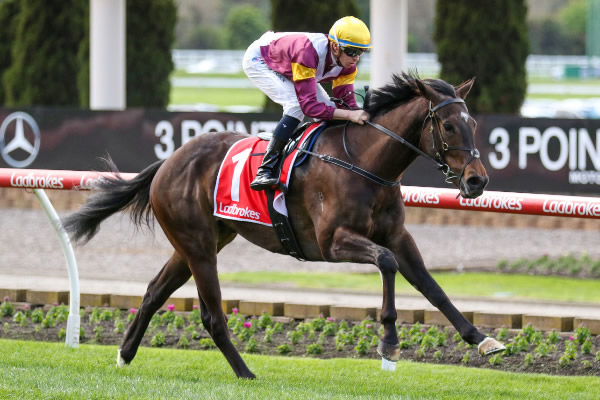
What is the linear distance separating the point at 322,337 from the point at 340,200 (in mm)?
1790

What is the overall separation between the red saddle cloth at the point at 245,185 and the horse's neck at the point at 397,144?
0.47 m

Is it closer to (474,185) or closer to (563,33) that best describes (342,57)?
(474,185)

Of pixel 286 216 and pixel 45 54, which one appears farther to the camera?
pixel 45 54

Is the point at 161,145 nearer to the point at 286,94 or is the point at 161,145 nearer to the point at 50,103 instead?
the point at 50,103

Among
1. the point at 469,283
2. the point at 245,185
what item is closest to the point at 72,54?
the point at 469,283

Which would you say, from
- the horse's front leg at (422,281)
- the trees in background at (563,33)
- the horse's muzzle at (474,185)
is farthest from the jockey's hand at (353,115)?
the trees in background at (563,33)

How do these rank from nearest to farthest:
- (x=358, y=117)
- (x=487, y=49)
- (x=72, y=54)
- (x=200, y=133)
→ (x=358, y=117), (x=200, y=133), (x=487, y=49), (x=72, y=54)

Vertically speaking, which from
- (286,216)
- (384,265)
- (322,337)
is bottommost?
(322,337)

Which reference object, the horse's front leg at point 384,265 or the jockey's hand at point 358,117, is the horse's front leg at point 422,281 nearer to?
the horse's front leg at point 384,265

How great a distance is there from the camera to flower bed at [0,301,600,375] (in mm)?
6711

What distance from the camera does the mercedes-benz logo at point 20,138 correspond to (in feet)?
46.5

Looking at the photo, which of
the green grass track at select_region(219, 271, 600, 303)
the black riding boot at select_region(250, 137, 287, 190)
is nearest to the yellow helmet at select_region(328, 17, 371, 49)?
the black riding boot at select_region(250, 137, 287, 190)

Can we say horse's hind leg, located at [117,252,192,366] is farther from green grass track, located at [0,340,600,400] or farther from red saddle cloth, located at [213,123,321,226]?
red saddle cloth, located at [213,123,321,226]

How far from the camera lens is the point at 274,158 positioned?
601cm
